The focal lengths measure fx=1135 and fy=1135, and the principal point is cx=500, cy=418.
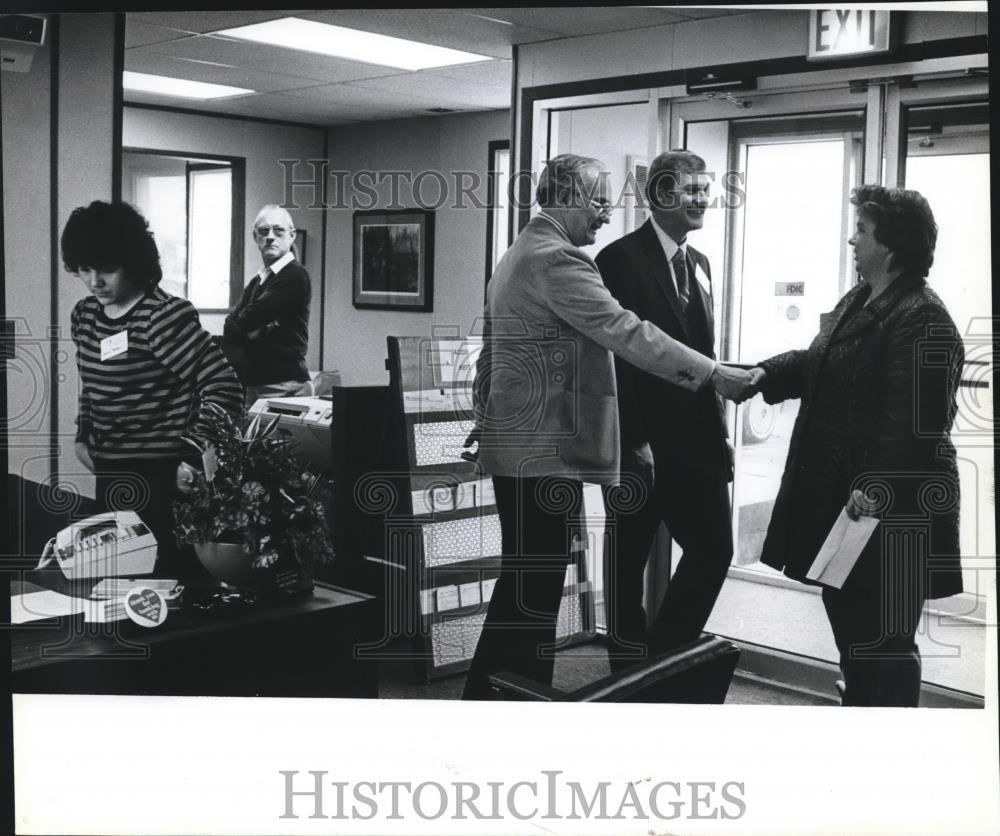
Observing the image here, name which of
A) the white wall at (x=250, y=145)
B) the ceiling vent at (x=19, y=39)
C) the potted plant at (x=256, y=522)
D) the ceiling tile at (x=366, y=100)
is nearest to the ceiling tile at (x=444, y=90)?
the ceiling tile at (x=366, y=100)

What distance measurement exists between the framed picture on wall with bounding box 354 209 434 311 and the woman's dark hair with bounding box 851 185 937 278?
1179 millimetres

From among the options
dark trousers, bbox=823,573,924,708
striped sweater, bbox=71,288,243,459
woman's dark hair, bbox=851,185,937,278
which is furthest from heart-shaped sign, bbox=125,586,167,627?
woman's dark hair, bbox=851,185,937,278

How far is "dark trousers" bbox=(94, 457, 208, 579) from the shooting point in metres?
3.23

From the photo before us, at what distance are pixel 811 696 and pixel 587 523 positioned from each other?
79 centimetres

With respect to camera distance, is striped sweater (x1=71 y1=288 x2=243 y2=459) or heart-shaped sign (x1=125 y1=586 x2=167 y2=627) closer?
heart-shaped sign (x1=125 y1=586 x2=167 y2=627)

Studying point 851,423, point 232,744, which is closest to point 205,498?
point 232,744

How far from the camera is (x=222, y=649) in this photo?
244cm

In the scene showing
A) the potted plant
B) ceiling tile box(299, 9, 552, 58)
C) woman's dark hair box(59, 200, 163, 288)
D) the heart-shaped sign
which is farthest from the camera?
woman's dark hair box(59, 200, 163, 288)

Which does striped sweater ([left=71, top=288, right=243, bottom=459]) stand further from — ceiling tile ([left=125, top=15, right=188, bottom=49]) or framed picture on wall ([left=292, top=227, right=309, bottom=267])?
ceiling tile ([left=125, top=15, right=188, bottom=49])

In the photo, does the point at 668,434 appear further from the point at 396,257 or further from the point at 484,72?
the point at 484,72

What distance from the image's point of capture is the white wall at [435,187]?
3137 millimetres

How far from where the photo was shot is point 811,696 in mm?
3168

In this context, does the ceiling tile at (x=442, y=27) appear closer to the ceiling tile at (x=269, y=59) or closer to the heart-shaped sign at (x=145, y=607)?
the ceiling tile at (x=269, y=59)

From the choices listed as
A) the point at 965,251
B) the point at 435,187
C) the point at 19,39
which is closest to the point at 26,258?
the point at 19,39
